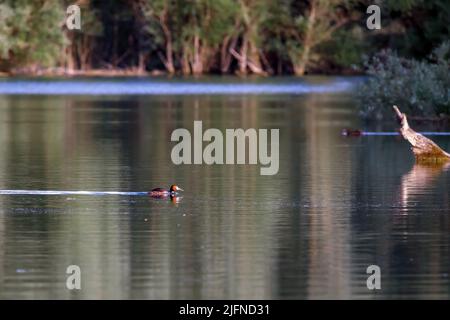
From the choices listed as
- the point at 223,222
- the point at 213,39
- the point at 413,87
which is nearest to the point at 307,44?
the point at 213,39

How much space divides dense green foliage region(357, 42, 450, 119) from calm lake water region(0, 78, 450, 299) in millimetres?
3052

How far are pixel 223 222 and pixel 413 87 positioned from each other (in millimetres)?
19894

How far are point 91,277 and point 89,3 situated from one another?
8008cm

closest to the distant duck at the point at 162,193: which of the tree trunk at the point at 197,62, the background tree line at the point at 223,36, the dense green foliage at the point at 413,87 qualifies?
the dense green foliage at the point at 413,87

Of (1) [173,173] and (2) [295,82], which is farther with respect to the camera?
(2) [295,82]

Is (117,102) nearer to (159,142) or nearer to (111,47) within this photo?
(159,142)

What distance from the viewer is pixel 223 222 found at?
59.9ft

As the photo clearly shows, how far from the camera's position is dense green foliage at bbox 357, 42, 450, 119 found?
3719 cm

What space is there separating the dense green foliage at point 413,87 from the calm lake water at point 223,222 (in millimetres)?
3052

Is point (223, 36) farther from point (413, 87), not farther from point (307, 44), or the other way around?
point (413, 87)

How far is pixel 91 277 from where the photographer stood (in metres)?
14.2

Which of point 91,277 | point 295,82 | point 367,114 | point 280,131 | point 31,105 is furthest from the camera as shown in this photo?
point 295,82

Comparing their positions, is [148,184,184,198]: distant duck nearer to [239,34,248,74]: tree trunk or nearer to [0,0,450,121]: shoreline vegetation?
[0,0,450,121]: shoreline vegetation
